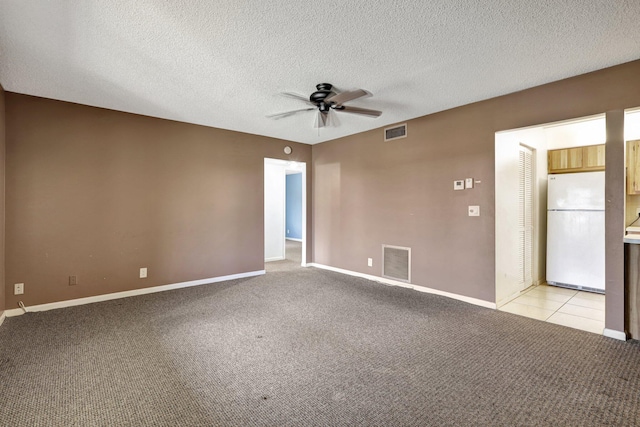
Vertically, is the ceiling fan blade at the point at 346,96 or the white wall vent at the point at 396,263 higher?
the ceiling fan blade at the point at 346,96

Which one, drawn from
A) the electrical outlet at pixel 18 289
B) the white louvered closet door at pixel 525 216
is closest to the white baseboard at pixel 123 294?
the electrical outlet at pixel 18 289

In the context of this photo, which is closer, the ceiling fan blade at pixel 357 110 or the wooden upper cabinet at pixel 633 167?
the ceiling fan blade at pixel 357 110

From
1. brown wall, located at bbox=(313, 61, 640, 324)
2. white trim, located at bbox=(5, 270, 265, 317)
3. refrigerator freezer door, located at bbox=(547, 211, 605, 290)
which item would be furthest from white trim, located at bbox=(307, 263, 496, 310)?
refrigerator freezer door, located at bbox=(547, 211, 605, 290)

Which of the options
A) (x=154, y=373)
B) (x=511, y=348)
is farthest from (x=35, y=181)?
(x=511, y=348)

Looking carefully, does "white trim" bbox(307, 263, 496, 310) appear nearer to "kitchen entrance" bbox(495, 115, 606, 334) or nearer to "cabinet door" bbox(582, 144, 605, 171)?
"kitchen entrance" bbox(495, 115, 606, 334)

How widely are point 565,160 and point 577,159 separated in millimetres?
145

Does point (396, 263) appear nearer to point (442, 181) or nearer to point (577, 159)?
point (442, 181)

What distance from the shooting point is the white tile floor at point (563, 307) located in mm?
3178

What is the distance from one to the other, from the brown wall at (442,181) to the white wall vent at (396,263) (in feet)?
0.36

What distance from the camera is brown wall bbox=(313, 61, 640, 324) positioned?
9.87 ft

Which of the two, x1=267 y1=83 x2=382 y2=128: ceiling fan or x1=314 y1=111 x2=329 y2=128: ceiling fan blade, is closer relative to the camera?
x1=267 y1=83 x2=382 y2=128: ceiling fan

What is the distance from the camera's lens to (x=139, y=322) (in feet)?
10.4

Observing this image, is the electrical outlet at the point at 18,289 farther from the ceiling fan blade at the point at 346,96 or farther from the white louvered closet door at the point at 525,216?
the white louvered closet door at the point at 525,216

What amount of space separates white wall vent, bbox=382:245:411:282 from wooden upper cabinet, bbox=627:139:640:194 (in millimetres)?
3052
